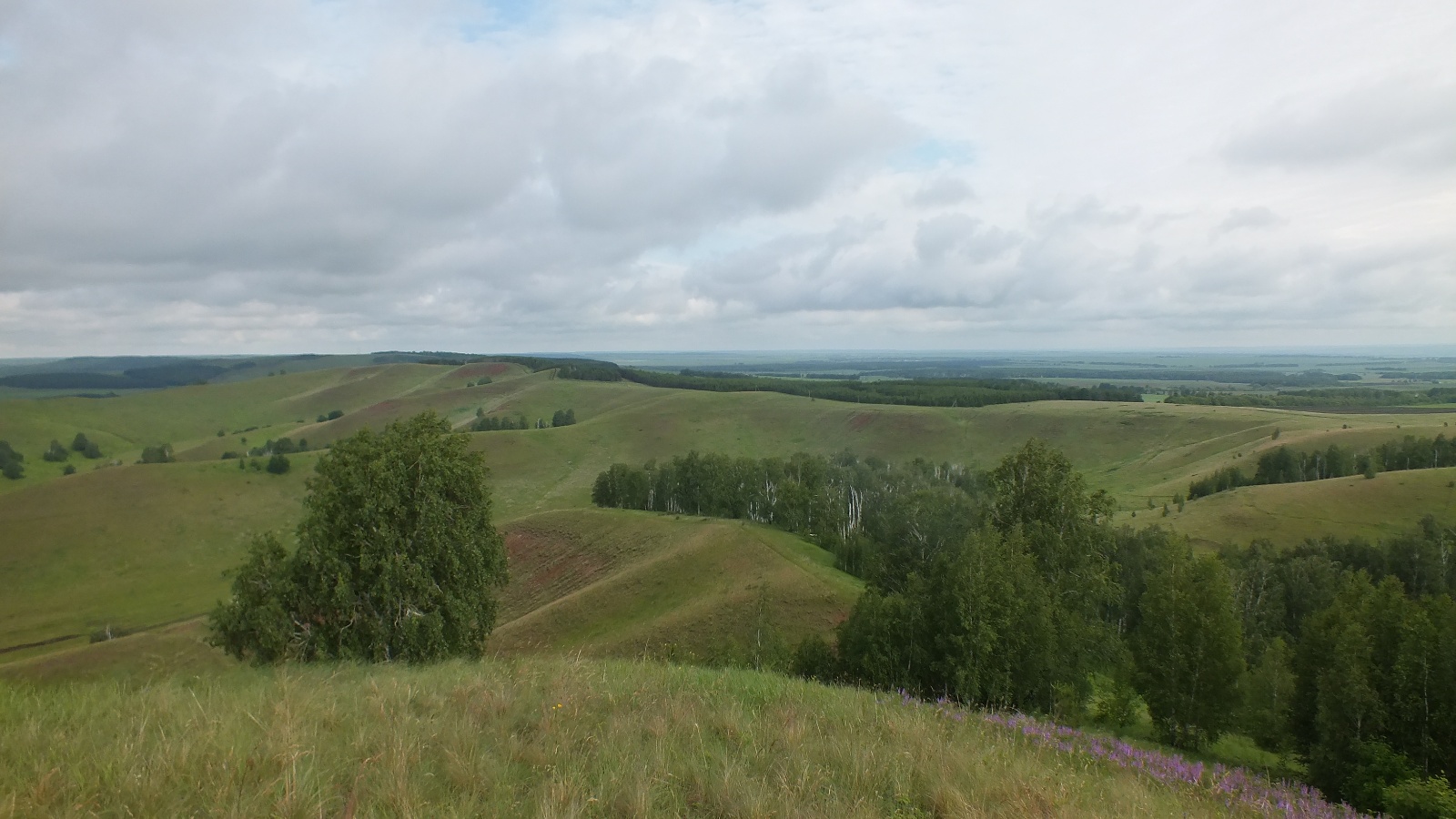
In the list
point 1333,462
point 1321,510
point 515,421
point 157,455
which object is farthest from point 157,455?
point 1333,462

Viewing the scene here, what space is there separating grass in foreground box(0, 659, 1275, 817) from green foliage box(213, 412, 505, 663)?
17.6 m

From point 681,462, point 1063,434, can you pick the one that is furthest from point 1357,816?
point 1063,434

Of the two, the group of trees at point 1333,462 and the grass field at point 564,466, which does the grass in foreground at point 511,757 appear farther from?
the group of trees at point 1333,462

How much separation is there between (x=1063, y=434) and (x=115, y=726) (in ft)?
438

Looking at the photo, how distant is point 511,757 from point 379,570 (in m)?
22.7

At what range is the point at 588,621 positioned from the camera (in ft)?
141

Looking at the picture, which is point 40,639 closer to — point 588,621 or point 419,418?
point 588,621

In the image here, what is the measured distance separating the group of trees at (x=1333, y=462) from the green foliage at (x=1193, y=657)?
73.9m

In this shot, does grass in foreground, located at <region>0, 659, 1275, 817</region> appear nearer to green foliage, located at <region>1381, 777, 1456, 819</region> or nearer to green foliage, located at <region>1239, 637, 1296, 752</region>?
green foliage, located at <region>1381, 777, 1456, 819</region>

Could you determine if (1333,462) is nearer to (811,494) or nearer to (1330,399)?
(811,494)

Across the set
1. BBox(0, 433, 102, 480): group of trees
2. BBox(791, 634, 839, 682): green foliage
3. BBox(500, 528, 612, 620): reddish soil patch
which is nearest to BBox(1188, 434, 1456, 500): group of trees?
BBox(500, 528, 612, 620): reddish soil patch

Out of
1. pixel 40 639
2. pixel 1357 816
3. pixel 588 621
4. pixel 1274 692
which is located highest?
pixel 1357 816

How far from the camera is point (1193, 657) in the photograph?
68.9 feet

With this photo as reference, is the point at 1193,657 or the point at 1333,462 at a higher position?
the point at 1193,657
